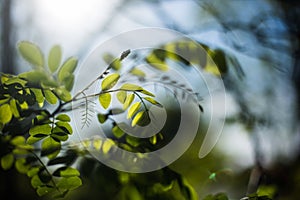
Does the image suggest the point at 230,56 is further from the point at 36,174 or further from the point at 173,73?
the point at 36,174

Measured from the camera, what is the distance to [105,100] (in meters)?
0.38

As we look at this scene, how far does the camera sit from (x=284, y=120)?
86 centimetres

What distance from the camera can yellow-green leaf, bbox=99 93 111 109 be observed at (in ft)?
1.25

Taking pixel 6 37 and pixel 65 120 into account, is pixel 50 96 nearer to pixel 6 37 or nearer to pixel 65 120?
pixel 65 120

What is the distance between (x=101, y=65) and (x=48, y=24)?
0.44m

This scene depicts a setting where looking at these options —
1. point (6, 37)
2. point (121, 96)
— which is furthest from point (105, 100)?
point (6, 37)

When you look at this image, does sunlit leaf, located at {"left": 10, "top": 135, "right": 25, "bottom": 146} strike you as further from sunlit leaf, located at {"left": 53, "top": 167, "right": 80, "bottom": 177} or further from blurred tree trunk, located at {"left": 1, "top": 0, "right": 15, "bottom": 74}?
blurred tree trunk, located at {"left": 1, "top": 0, "right": 15, "bottom": 74}

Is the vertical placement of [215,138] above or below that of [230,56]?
below

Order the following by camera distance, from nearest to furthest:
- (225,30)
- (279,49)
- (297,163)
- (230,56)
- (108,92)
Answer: (108,92) → (230,56) → (225,30) → (279,49) → (297,163)

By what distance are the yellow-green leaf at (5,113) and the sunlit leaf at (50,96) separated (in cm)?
3

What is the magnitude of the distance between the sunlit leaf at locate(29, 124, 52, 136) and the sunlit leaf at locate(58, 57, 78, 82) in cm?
5

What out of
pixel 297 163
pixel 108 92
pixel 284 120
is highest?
pixel 108 92

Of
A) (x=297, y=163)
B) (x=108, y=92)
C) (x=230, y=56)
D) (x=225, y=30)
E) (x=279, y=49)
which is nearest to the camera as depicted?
(x=108, y=92)

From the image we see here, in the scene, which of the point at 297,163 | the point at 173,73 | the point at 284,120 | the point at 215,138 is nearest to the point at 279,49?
the point at 284,120
